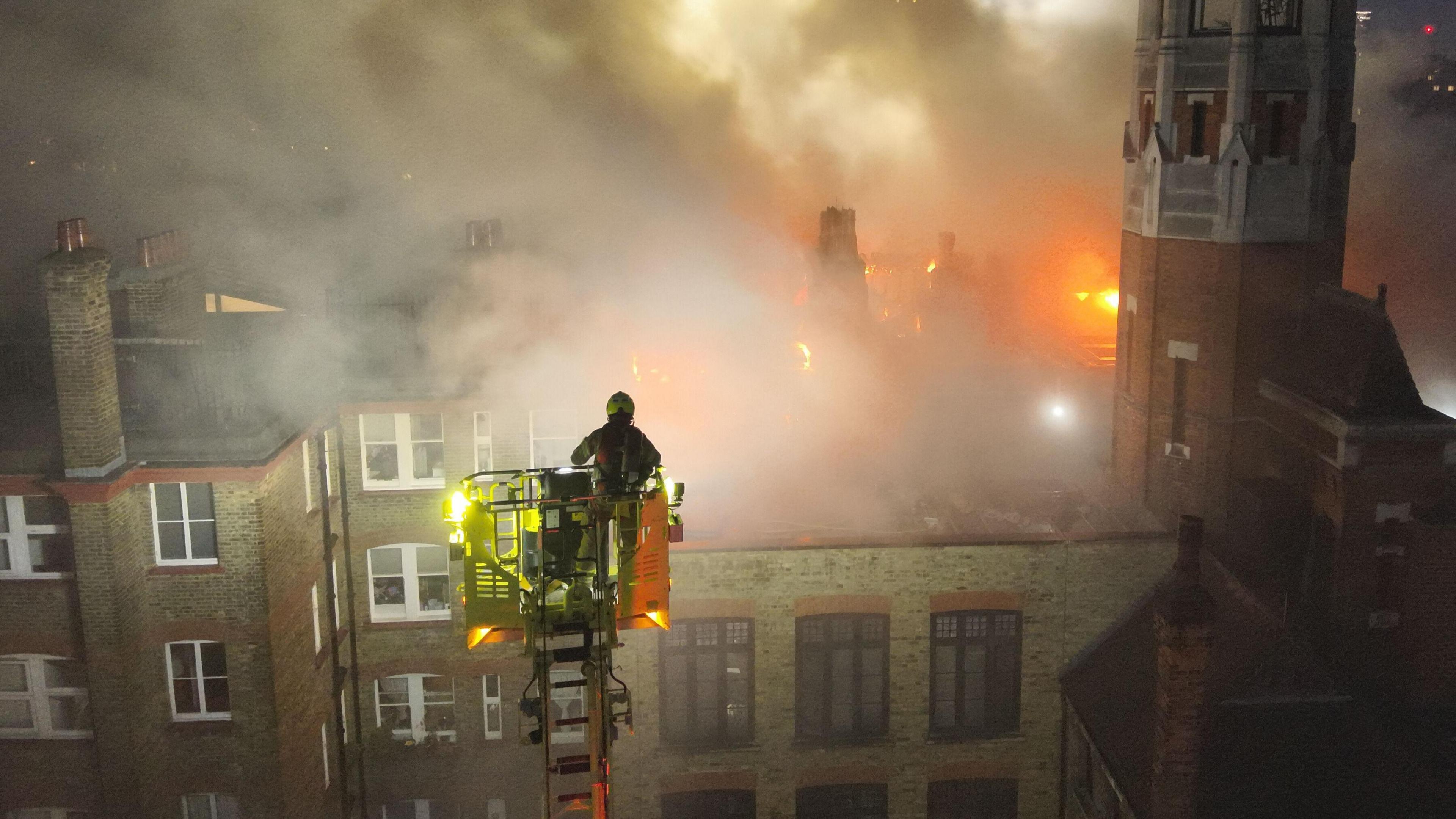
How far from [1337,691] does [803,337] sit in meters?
13.1

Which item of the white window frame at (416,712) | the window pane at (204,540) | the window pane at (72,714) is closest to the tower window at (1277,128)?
the white window frame at (416,712)

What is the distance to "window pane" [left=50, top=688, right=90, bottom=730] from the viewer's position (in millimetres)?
16312

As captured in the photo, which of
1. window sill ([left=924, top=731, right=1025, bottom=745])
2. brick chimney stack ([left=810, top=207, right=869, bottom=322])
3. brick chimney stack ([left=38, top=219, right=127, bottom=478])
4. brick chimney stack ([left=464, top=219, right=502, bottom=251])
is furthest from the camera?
brick chimney stack ([left=810, top=207, right=869, bottom=322])

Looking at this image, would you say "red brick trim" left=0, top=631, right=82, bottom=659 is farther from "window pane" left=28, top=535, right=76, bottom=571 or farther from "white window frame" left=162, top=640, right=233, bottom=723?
"white window frame" left=162, top=640, right=233, bottom=723

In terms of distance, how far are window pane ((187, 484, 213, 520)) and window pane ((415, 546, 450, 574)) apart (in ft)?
10.9

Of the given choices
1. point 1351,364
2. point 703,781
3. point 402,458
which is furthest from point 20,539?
point 1351,364

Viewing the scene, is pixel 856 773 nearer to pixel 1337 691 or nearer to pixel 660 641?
pixel 660 641

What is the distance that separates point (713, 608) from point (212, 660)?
6.72 metres

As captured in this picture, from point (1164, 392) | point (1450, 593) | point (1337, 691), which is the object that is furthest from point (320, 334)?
point (1450, 593)

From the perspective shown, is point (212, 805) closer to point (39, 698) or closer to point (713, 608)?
point (39, 698)

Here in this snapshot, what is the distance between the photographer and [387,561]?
59.7 feet

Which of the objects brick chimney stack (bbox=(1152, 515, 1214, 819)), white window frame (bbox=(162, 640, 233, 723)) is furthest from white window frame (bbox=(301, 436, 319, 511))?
brick chimney stack (bbox=(1152, 515, 1214, 819))

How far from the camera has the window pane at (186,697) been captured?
53.2 feet

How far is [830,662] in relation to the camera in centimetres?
1711
